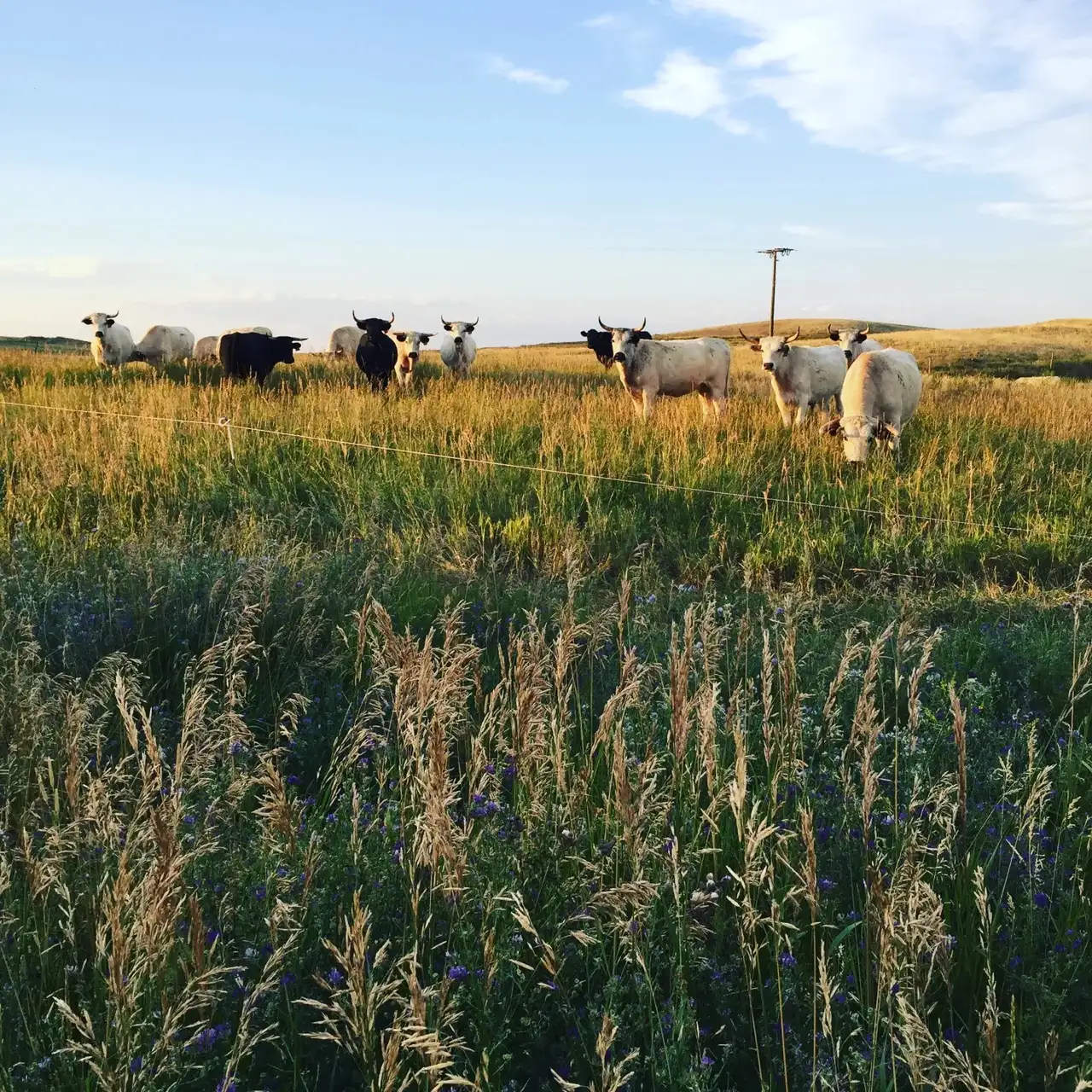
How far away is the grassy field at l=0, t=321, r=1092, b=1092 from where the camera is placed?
175 centimetres

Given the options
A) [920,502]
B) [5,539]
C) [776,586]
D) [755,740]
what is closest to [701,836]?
[755,740]

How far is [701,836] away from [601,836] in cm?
30

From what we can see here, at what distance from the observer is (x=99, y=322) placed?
21859 millimetres

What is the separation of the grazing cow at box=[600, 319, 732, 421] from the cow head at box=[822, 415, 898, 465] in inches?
160

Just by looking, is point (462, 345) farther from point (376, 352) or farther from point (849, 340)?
point (849, 340)

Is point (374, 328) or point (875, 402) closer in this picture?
point (875, 402)

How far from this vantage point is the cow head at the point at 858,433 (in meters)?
9.11

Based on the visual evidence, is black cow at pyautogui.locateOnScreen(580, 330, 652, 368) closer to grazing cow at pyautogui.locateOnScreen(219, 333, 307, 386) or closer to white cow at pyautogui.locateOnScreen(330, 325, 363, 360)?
grazing cow at pyautogui.locateOnScreen(219, 333, 307, 386)

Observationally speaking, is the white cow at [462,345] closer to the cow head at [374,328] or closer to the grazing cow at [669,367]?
the cow head at [374,328]

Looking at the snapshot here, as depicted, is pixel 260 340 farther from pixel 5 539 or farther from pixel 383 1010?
pixel 383 1010

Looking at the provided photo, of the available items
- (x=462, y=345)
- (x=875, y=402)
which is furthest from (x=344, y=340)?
(x=875, y=402)

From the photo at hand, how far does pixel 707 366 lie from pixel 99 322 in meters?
15.9

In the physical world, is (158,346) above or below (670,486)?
above

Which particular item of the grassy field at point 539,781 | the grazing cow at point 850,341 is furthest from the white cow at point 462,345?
the grassy field at point 539,781
